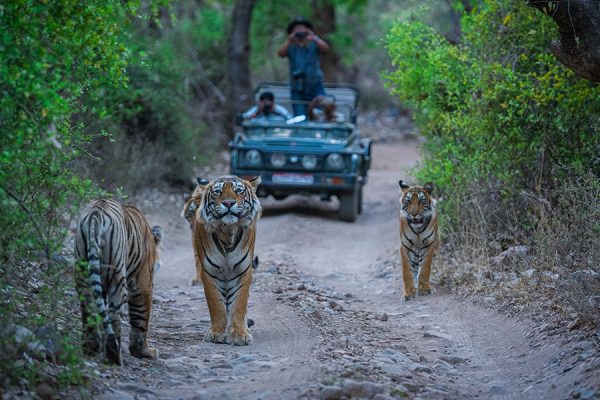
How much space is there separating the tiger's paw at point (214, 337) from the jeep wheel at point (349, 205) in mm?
8797

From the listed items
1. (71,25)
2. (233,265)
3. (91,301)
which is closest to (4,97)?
(71,25)

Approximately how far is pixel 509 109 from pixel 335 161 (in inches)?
223

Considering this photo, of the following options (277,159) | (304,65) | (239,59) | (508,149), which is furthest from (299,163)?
(239,59)

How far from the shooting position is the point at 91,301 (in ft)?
20.9

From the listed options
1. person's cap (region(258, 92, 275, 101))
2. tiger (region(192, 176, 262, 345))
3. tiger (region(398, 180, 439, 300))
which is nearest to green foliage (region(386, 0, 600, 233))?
tiger (region(398, 180, 439, 300))

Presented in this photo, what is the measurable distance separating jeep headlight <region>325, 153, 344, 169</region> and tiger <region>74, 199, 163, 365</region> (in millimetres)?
9248

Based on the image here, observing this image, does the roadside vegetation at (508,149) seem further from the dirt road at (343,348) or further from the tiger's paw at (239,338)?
the tiger's paw at (239,338)

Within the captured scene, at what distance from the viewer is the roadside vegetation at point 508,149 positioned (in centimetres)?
1009

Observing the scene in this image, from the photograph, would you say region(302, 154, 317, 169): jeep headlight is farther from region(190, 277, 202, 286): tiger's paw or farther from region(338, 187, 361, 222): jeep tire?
region(190, 277, 202, 286): tiger's paw

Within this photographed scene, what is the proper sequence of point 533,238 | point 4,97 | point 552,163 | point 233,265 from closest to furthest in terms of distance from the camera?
point 4,97 < point 233,265 < point 533,238 < point 552,163

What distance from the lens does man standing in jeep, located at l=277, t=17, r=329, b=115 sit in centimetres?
1738

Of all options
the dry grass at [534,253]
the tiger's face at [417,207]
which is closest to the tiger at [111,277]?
the dry grass at [534,253]

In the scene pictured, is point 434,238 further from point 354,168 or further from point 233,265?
point 354,168

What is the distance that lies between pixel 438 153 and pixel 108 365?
286 inches
